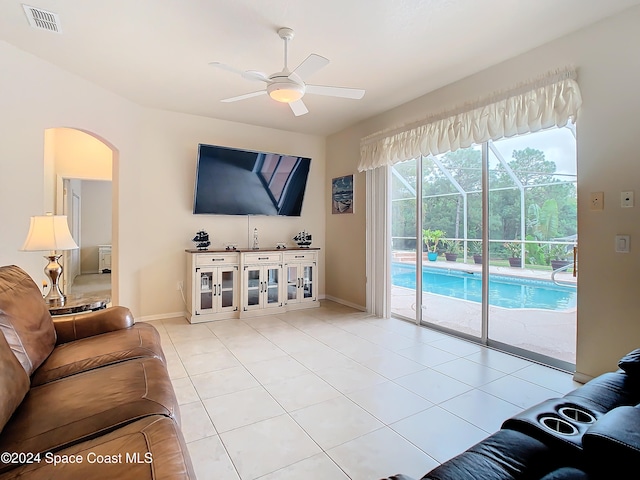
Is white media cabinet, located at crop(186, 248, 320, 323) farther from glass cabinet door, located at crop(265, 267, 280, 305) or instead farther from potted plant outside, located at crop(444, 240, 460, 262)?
potted plant outside, located at crop(444, 240, 460, 262)

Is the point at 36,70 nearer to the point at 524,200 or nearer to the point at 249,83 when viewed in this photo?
the point at 249,83

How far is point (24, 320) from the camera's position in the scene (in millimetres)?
1685

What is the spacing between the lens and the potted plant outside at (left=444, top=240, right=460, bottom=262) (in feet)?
12.3

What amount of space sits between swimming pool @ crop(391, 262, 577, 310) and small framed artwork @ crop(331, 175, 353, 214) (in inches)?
46.7

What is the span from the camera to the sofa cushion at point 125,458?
34.8 inches

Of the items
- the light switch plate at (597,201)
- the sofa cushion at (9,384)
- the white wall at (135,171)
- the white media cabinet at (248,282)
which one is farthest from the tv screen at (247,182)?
the light switch plate at (597,201)

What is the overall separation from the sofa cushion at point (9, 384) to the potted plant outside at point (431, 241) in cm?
363

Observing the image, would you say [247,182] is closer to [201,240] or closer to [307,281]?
[201,240]

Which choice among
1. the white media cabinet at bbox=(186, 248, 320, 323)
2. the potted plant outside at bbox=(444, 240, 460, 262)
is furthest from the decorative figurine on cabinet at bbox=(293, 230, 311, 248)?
the potted plant outside at bbox=(444, 240, 460, 262)

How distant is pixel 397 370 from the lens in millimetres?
2732

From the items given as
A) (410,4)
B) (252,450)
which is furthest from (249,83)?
(252,450)

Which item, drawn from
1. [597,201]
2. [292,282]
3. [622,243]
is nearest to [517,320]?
[622,243]

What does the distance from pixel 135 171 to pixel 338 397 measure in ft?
11.5

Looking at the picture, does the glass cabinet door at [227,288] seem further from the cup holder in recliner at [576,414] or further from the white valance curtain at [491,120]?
the cup holder in recliner at [576,414]
